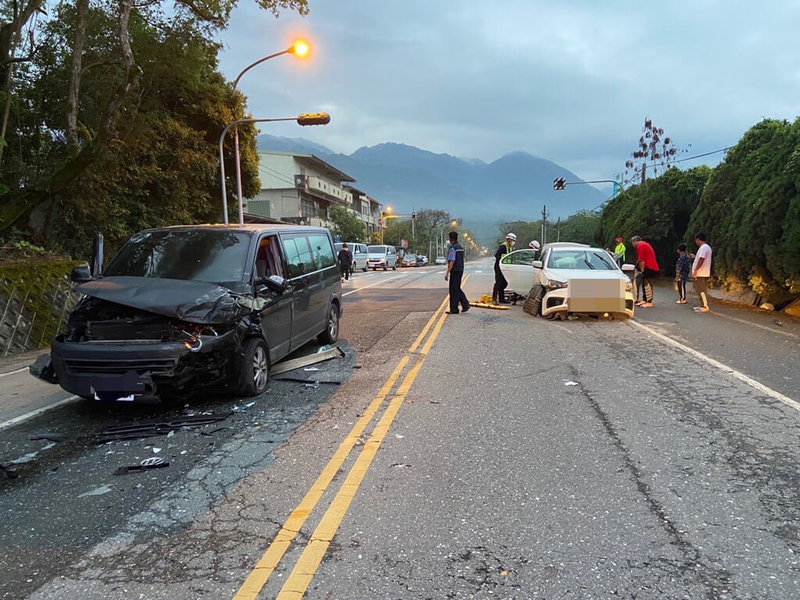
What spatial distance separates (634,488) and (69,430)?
479cm

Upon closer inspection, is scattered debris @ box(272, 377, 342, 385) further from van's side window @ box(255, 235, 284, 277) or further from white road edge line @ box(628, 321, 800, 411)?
white road edge line @ box(628, 321, 800, 411)

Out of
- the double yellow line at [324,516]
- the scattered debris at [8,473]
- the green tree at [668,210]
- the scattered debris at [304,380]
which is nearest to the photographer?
the double yellow line at [324,516]

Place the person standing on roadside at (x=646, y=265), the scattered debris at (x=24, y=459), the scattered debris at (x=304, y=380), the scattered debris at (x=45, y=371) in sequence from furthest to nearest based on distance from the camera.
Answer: the person standing on roadside at (x=646, y=265)
the scattered debris at (x=304, y=380)
the scattered debris at (x=45, y=371)
the scattered debris at (x=24, y=459)

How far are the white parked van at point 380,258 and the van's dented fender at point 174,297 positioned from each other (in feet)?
114

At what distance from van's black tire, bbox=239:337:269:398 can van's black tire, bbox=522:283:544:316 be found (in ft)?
23.5

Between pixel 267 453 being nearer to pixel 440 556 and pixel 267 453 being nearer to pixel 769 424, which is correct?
pixel 440 556

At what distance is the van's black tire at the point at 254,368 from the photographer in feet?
18.5

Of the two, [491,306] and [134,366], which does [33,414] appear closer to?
[134,366]

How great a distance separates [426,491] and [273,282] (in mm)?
3296

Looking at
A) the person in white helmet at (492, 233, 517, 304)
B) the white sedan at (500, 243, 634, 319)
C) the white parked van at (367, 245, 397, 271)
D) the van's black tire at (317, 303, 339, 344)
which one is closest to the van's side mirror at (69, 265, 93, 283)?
the van's black tire at (317, 303, 339, 344)

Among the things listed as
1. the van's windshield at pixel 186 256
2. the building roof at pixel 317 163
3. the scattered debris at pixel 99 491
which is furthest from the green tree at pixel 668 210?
the building roof at pixel 317 163

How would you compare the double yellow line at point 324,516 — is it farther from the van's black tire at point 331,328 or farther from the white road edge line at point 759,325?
the white road edge line at point 759,325

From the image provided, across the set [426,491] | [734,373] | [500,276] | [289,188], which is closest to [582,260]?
[500,276]

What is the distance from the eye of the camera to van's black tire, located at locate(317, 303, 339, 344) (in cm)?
877
